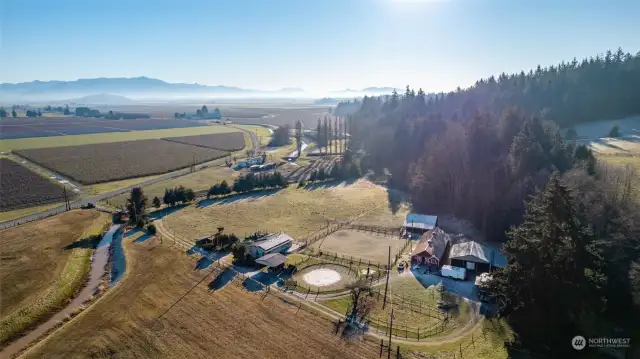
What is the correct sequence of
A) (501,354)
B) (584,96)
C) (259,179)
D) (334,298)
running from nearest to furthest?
(501,354) < (334,298) < (259,179) < (584,96)

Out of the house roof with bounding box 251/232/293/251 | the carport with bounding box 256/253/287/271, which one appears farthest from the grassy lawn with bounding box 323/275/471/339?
the house roof with bounding box 251/232/293/251

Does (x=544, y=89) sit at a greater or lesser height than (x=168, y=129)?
greater

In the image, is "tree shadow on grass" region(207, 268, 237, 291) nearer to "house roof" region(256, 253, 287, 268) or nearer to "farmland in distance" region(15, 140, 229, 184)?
"house roof" region(256, 253, 287, 268)

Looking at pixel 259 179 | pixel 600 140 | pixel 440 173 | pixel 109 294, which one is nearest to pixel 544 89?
pixel 600 140

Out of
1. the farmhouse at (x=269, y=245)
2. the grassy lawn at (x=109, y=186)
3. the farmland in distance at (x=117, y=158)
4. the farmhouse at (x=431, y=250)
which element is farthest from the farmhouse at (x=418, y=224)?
the farmland in distance at (x=117, y=158)

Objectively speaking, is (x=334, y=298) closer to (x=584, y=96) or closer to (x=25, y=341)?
(x=25, y=341)

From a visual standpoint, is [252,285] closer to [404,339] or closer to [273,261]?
[273,261]
